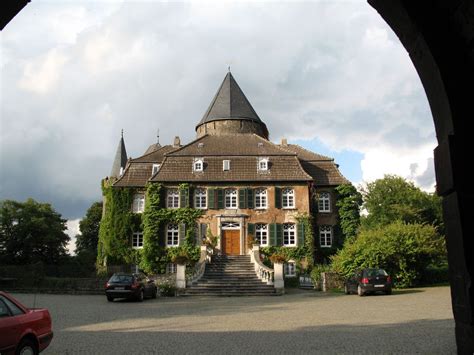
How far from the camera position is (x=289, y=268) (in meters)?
34.9

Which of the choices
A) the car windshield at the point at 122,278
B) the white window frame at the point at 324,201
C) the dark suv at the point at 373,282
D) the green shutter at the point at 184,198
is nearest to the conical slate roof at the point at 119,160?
the green shutter at the point at 184,198

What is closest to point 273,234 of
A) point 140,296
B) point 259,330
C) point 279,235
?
point 279,235

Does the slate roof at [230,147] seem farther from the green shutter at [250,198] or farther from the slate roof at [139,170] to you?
the green shutter at [250,198]

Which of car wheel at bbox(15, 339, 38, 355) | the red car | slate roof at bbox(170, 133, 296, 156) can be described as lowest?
car wheel at bbox(15, 339, 38, 355)

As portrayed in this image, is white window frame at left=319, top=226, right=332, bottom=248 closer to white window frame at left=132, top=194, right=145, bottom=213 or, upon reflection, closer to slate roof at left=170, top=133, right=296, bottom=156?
slate roof at left=170, top=133, right=296, bottom=156

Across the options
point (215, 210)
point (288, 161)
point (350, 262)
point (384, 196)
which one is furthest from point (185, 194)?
point (384, 196)

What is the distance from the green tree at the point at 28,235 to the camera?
49.0 m

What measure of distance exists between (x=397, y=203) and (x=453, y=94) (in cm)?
5604

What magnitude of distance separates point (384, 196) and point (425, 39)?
57168 millimetres

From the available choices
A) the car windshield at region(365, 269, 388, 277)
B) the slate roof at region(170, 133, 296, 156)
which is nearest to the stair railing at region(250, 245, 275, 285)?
the car windshield at region(365, 269, 388, 277)

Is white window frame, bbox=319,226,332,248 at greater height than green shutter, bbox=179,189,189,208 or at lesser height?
lesser

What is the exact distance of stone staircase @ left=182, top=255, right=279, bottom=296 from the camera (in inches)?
1036

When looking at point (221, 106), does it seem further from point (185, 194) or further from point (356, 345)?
point (356, 345)

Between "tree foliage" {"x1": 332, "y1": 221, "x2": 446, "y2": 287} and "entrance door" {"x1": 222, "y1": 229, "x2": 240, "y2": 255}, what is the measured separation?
980cm
